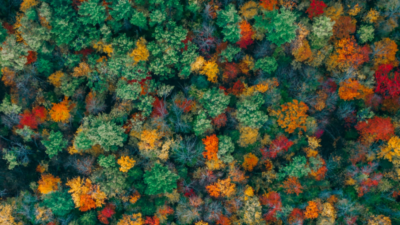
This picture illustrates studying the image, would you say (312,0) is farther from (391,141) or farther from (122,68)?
(122,68)

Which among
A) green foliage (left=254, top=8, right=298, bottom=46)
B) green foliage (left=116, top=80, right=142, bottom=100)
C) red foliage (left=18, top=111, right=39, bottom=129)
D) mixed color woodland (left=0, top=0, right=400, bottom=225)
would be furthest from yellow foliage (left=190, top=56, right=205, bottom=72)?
red foliage (left=18, top=111, right=39, bottom=129)

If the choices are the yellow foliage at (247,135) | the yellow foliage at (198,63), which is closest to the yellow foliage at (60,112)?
the yellow foliage at (198,63)

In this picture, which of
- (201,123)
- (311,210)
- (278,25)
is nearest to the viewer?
(278,25)

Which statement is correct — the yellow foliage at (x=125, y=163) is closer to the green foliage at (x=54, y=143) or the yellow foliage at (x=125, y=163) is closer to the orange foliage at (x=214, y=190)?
the green foliage at (x=54, y=143)

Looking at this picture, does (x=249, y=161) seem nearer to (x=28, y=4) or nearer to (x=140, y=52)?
(x=140, y=52)

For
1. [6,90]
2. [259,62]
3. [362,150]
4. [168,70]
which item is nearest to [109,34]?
[168,70]

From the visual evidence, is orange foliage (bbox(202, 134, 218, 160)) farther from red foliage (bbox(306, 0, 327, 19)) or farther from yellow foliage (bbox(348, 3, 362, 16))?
yellow foliage (bbox(348, 3, 362, 16))

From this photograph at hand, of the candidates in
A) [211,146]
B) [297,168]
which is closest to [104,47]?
[211,146]
